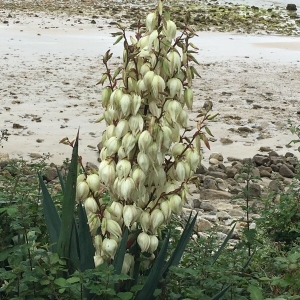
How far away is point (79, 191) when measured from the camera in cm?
266

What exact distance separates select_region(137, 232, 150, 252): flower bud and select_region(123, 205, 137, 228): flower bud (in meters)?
0.07

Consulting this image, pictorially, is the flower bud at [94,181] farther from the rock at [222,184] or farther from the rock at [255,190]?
the rock at [222,184]

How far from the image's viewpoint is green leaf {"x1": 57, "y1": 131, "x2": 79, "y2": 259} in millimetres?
2600

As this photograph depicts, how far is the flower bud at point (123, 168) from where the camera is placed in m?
2.59

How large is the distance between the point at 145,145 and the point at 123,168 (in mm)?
122

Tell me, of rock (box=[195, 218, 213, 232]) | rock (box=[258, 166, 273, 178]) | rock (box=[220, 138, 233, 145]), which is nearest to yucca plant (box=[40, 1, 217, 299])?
rock (box=[195, 218, 213, 232])

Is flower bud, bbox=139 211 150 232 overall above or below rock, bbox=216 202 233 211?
above

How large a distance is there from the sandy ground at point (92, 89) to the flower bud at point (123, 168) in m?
4.55

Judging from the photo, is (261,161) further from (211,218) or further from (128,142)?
(128,142)

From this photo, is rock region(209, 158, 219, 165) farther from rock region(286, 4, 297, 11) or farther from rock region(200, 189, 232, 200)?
rock region(286, 4, 297, 11)

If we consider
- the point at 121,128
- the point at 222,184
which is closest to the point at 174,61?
the point at 121,128

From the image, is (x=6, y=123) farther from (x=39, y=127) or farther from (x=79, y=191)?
(x=79, y=191)

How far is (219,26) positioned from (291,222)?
1725 cm

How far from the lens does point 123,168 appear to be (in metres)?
2.59
